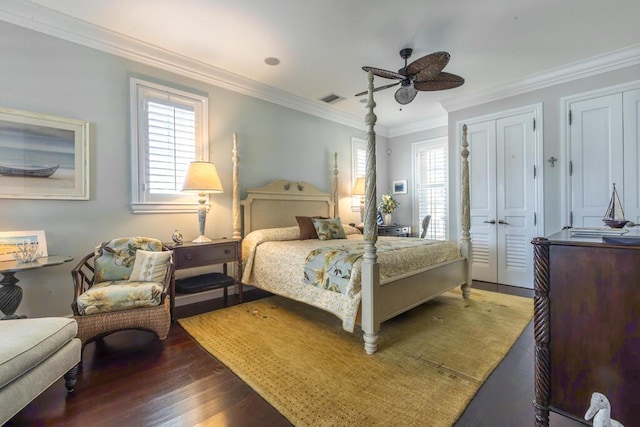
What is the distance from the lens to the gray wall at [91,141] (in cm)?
251

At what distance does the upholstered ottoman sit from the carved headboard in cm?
229

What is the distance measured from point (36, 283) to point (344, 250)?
8.97 feet

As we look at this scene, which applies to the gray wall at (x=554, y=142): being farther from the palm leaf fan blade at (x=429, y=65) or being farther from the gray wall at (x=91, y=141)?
the gray wall at (x=91, y=141)

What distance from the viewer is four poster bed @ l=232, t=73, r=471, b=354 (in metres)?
2.28

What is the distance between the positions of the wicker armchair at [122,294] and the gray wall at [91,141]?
0.40m

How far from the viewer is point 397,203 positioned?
6020 millimetres

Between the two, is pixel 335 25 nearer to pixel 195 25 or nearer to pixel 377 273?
pixel 195 25

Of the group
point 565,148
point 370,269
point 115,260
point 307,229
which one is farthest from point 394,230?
point 115,260

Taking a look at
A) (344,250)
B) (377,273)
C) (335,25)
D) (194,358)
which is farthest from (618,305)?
(335,25)

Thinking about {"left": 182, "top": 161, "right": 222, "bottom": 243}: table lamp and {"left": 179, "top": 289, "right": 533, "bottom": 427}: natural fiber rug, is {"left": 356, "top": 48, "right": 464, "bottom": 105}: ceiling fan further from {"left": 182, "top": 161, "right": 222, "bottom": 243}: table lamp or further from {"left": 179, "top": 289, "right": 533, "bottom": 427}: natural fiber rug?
{"left": 179, "top": 289, "right": 533, "bottom": 427}: natural fiber rug

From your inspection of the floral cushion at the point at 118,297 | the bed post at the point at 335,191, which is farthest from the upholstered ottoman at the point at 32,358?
the bed post at the point at 335,191

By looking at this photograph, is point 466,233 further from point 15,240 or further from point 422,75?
point 15,240

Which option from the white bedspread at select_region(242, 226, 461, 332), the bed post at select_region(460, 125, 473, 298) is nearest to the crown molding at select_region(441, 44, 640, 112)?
the bed post at select_region(460, 125, 473, 298)

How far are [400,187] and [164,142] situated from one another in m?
4.46
